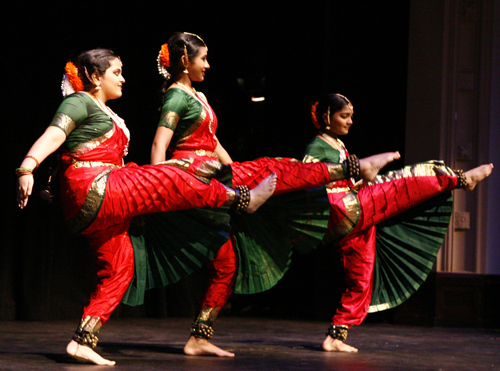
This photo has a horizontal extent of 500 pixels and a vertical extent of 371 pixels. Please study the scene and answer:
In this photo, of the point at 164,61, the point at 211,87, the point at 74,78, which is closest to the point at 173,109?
the point at 164,61

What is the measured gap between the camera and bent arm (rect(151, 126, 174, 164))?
297 centimetres

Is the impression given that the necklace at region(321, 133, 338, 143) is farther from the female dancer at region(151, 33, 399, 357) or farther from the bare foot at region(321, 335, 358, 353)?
the bare foot at region(321, 335, 358, 353)

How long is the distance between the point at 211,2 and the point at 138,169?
2690 millimetres

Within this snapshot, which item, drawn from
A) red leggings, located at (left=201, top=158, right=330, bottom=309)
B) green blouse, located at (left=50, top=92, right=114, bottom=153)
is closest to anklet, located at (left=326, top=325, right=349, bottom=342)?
red leggings, located at (left=201, top=158, right=330, bottom=309)

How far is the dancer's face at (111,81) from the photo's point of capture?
9.43ft

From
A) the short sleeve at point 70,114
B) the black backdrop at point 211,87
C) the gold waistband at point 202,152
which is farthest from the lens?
the black backdrop at point 211,87

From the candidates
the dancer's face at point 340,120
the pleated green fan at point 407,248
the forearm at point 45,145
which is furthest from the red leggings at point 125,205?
the pleated green fan at point 407,248

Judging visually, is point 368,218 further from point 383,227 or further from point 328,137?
point 328,137

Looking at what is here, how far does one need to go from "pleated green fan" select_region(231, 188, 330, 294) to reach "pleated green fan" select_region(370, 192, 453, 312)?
0.66 m

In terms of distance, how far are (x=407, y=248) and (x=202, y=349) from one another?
127 cm

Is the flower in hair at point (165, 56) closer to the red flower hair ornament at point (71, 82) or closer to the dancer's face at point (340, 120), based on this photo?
the red flower hair ornament at point (71, 82)

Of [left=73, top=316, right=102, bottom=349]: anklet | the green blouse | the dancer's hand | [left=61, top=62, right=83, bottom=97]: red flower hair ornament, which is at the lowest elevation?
[left=73, top=316, right=102, bottom=349]: anklet

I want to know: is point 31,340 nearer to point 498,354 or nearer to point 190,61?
point 190,61

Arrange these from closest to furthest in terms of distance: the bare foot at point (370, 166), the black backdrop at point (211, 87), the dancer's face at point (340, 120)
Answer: the bare foot at point (370, 166) → the dancer's face at point (340, 120) → the black backdrop at point (211, 87)
